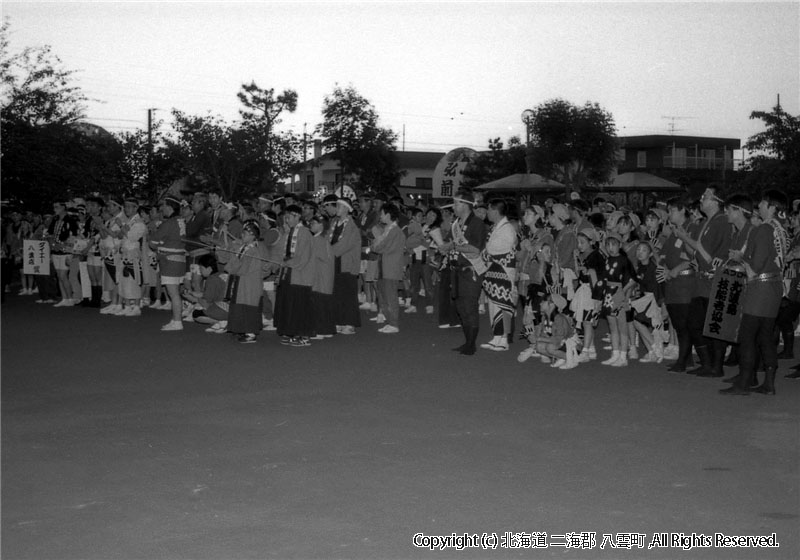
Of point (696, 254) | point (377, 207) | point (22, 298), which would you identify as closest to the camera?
point (696, 254)

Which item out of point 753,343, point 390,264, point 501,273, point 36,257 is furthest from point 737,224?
point 36,257

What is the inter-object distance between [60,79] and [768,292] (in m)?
24.0

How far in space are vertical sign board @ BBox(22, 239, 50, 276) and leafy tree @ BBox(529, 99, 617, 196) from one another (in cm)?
3181

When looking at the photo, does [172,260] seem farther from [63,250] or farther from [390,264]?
[63,250]

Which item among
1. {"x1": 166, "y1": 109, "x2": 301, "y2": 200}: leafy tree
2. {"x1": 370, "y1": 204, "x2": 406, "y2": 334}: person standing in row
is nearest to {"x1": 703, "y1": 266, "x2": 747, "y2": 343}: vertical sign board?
{"x1": 370, "y1": 204, "x2": 406, "y2": 334}: person standing in row

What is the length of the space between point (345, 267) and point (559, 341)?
4.73m

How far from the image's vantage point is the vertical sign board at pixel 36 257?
1973 cm

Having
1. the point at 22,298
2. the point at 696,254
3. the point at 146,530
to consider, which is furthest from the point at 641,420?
the point at 22,298

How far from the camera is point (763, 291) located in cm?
960

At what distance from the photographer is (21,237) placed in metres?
22.8

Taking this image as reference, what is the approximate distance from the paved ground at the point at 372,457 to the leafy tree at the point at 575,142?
124 ft

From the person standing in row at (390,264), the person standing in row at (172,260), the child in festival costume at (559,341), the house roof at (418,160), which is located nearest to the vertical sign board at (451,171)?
the person standing in row at (390,264)

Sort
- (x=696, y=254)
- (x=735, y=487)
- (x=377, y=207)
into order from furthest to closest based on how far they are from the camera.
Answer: (x=377, y=207), (x=696, y=254), (x=735, y=487)

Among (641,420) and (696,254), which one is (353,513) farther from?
(696,254)
